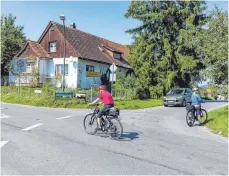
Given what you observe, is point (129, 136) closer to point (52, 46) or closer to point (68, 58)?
point (68, 58)

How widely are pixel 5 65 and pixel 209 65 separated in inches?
1356

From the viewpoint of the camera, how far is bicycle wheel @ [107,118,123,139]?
8953 mm

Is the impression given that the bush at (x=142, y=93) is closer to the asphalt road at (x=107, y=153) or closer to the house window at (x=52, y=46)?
the house window at (x=52, y=46)

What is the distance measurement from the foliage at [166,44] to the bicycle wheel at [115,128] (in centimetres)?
2472

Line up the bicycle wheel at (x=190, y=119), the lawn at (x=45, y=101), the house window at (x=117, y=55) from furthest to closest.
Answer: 1. the house window at (x=117, y=55)
2. the lawn at (x=45, y=101)
3. the bicycle wheel at (x=190, y=119)

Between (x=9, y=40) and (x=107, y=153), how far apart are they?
4054 centimetres

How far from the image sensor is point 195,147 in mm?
8172

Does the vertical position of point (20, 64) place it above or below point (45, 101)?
above

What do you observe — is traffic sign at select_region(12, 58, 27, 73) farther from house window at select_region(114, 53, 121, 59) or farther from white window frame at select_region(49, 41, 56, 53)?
house window at select_region(114, 53, 121, 59)

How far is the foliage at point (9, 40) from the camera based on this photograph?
41.0 m

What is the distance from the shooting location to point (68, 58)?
32.4 m

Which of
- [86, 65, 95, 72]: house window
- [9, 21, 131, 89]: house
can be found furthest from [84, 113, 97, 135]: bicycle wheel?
[86, 65, 95, 72]: house window

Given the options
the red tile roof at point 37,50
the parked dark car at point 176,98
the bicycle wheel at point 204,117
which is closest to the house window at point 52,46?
the red tile roof at point 37,50

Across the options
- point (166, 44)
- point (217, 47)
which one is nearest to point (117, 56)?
point (166, 44)
